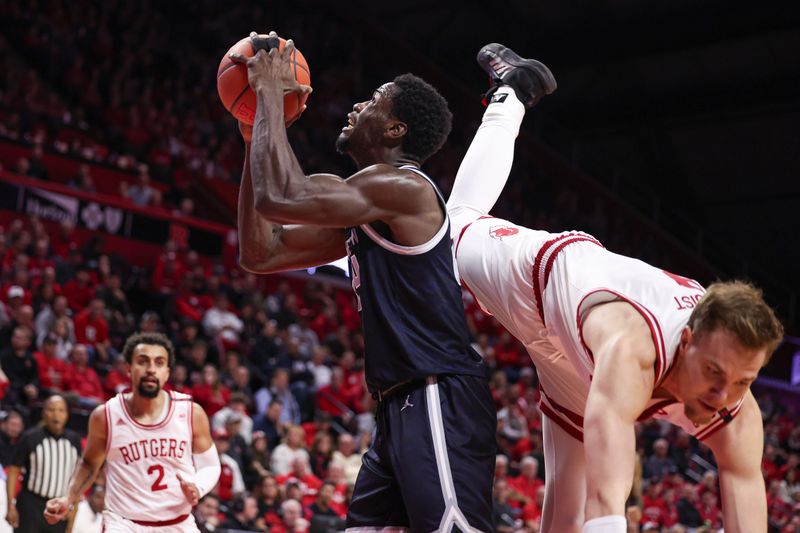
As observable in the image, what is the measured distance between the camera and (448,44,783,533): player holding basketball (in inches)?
110

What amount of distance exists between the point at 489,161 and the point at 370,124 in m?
0.84

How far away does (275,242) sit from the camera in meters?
3.76

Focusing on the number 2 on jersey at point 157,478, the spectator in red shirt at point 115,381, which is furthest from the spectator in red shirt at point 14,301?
the number 2 on jersey at point 157,478

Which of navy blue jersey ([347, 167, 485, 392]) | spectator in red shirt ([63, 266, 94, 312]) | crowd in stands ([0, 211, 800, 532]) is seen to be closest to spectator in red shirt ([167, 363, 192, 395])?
crowd in stands ([0, 211, 800, 532])

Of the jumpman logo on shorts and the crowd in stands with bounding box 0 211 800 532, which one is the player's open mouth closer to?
the jumpman logo on shorts

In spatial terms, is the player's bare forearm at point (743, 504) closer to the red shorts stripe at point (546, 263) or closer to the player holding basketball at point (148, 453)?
the red shorts stripe at point (546, 263)

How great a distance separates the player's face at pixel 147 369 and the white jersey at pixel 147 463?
149mm

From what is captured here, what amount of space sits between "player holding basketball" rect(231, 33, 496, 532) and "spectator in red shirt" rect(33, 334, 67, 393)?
695 cm

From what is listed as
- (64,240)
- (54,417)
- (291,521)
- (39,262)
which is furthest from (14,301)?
(291,521)

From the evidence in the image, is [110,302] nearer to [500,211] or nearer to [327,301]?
[327,301]

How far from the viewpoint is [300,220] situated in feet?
10.6

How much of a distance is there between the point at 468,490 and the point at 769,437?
15.3 metres

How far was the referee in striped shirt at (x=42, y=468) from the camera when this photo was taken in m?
7.78

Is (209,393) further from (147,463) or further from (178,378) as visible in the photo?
(147,463)
